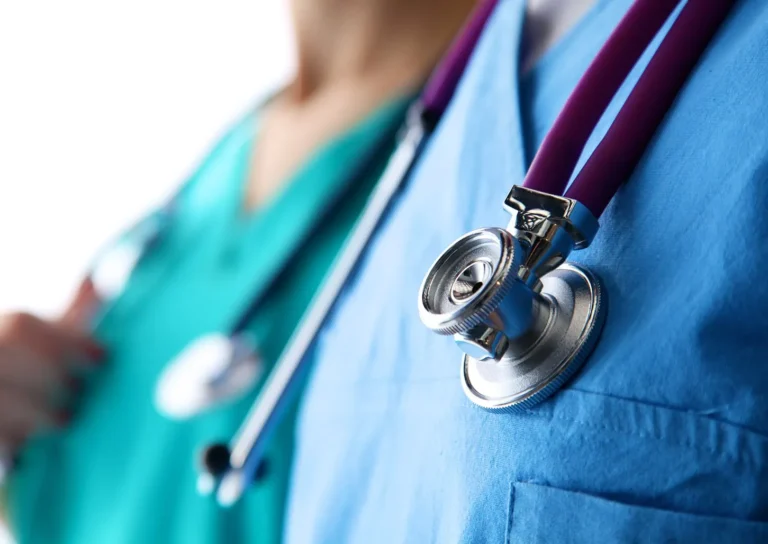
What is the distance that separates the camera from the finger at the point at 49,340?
2.77 ft

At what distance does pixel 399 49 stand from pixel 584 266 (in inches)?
22.2

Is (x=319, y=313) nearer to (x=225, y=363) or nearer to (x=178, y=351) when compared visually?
(x=225, y=363)

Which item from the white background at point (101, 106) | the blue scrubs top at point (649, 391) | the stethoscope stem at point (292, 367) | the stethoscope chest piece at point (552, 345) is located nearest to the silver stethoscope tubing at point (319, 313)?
the stethoscope stem at point (292, 367)

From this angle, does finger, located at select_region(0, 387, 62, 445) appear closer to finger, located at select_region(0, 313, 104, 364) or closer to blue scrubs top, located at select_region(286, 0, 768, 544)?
finger, located at select_region(0, 313, 104, 364)

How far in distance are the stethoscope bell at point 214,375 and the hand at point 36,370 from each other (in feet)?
0.62

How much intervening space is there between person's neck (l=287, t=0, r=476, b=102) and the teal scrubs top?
0.20ft

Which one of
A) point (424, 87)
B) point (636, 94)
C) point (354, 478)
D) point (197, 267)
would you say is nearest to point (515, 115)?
point (636, 94)

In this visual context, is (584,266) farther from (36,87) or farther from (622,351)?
(36,87)

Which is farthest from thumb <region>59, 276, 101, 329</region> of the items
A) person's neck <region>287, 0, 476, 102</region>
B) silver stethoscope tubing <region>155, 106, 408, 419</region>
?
person's neck <region>287, 0, 476, 102</region>

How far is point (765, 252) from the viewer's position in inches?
11.6

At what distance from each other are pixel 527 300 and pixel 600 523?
0.30ft

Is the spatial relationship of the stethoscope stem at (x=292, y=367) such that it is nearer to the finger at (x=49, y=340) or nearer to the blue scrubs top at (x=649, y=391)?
the blue scrubs top at (x=649, y=391)

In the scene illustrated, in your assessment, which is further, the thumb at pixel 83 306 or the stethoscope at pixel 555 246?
the thumb at pixel 83 306

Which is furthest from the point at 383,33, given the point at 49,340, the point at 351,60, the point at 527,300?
the point at 527,300
